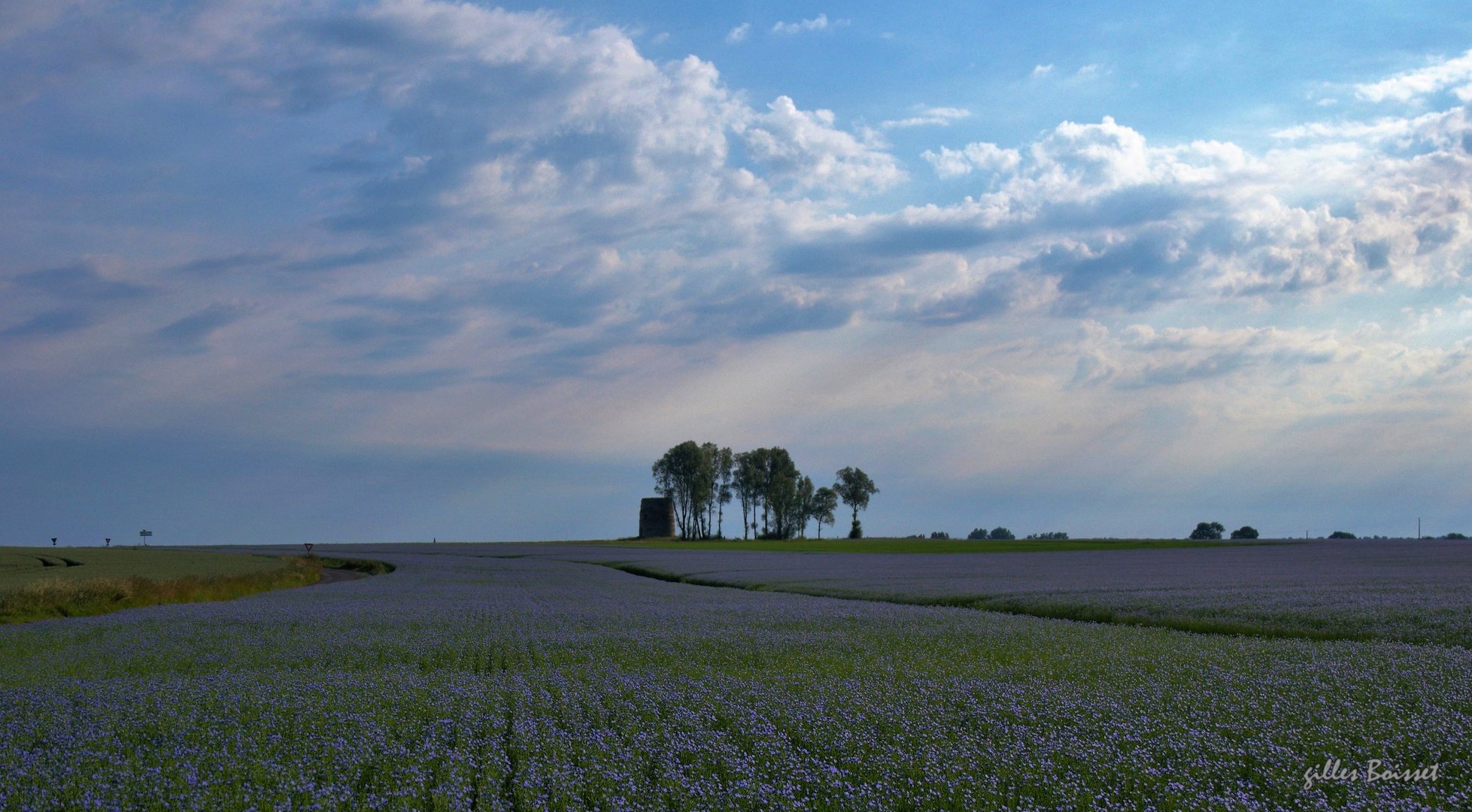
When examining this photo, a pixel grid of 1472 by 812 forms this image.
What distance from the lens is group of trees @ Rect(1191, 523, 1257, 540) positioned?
134125 millimetres

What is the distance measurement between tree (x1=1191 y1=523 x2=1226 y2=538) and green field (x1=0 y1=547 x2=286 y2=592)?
452 feet

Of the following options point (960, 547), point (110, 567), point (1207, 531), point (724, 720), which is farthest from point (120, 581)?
point (1207, 531)

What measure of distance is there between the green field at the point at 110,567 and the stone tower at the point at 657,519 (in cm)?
8076

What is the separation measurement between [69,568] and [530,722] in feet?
164

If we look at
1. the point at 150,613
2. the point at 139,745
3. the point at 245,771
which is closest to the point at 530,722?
the point at 245,771

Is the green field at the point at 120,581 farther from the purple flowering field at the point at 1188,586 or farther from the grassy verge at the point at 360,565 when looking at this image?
the purple flowering field at the point at 1188,586

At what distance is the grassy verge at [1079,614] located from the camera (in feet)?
58.8

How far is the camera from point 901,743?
8469 millimetres

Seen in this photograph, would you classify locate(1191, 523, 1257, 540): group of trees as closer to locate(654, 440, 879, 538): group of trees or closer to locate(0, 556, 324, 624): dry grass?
locate(654, 440, 879, 538): group of trees

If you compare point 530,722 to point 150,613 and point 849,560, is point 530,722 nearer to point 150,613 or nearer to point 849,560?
→ point 150,613
